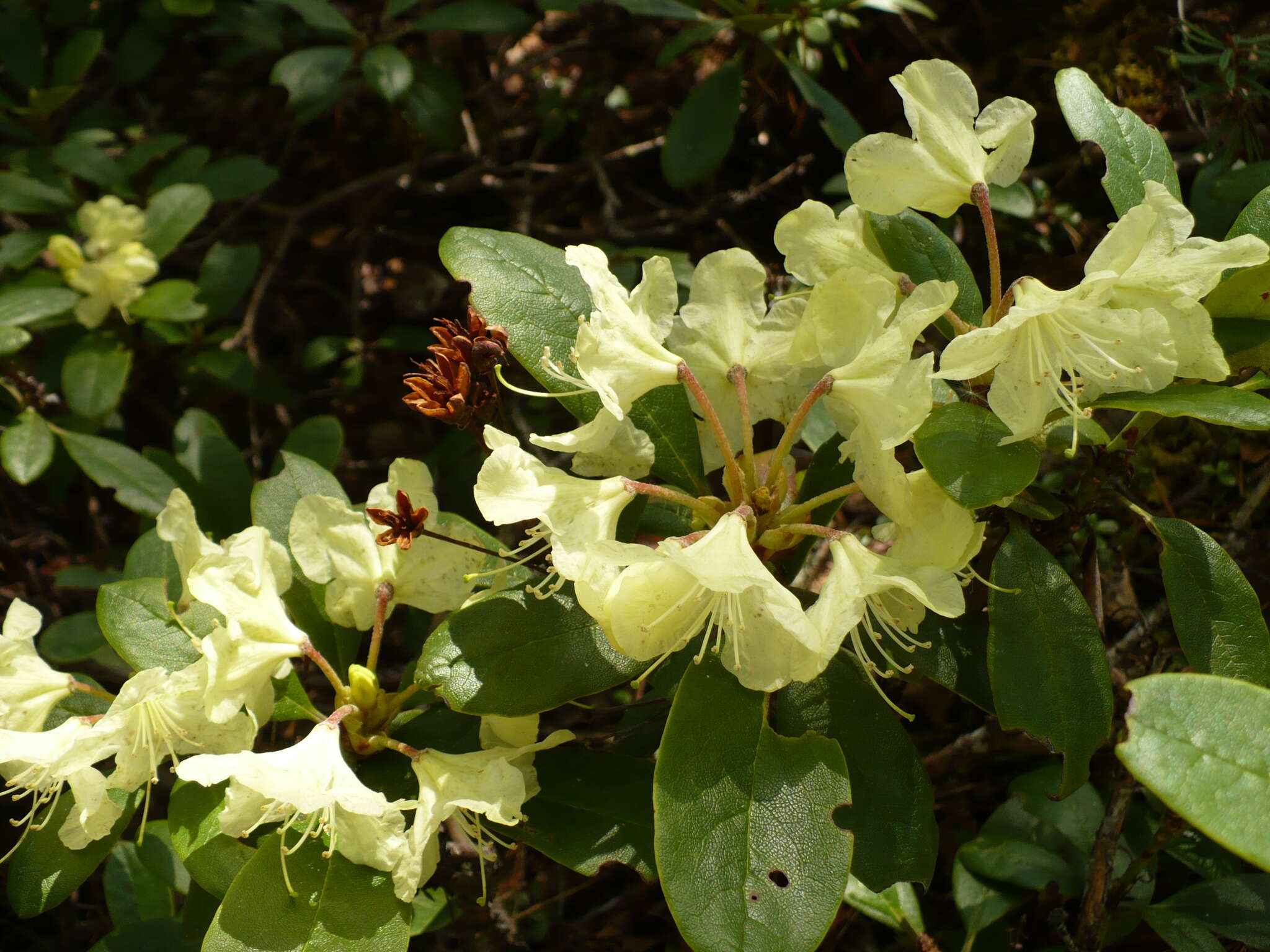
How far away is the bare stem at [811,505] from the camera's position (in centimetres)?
99

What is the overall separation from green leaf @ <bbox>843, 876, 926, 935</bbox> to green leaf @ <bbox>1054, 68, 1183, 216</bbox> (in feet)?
2.91

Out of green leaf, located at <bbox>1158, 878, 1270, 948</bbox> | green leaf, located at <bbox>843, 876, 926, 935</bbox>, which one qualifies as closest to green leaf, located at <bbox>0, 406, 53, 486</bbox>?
green leaf, located at <bbox>843, 876, 926, 935</bbox>

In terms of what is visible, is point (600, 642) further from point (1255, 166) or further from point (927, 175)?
point (1255, 166)

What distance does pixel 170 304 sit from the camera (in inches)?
76.7

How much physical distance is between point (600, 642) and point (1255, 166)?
1.14 metres

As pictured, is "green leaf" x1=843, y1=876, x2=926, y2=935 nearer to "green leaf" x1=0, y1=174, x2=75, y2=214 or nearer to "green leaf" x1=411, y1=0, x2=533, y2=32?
"green leaf" x1=411, y1=0, x2=533, y2=32

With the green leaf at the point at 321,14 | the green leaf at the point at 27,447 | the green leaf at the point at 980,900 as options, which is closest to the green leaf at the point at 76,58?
the green leaf at the point at 321,14

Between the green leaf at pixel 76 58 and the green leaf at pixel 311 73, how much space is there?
479 mm

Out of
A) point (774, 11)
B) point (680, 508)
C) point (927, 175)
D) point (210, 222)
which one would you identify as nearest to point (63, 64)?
point (210, 222)

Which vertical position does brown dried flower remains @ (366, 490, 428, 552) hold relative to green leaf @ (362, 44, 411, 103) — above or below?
below

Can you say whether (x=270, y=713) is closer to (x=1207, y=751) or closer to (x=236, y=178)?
(x=1207, y=751)

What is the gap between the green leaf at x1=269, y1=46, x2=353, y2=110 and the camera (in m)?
1.95

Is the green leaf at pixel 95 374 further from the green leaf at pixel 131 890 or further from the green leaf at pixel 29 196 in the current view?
the green leaf at pixel 131 890

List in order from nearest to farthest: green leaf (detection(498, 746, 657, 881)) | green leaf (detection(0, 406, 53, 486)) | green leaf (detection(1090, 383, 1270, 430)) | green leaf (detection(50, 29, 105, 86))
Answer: green leaf (detection(1090, 383, 1270, 430)) < green leaf (detection(498, 746, 657, 881)) < green leaf (detection(0, 406, 53, 486)) < green leaf (detection(50, 29, 105, 86))
